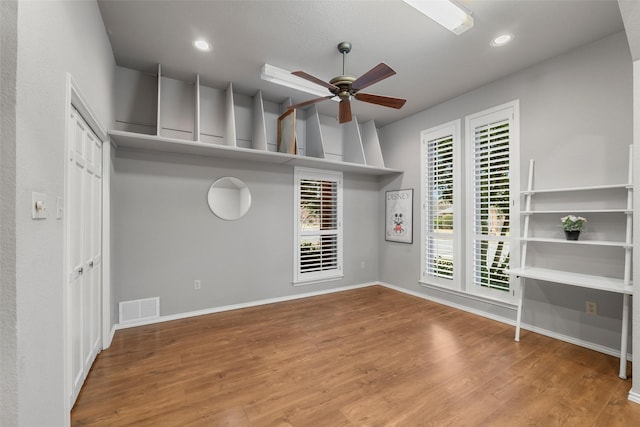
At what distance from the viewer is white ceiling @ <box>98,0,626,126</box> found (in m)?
2.35

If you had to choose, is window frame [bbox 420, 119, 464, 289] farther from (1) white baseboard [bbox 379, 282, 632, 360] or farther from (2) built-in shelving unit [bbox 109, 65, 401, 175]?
(2) built-in shelving unit [bbox 109, 65, 401, 175]

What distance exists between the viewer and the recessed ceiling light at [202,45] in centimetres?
282

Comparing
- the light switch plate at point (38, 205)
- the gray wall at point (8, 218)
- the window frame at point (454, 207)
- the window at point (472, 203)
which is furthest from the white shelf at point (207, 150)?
the gray wall at point (8, 218)

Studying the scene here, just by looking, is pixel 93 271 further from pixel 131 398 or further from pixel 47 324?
pixel 47 324

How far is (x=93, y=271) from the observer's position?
2.46 metres

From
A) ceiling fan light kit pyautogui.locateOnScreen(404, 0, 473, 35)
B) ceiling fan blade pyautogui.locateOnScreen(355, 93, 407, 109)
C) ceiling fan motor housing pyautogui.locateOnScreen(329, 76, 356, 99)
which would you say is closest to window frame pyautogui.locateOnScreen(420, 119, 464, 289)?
ceiling fan blade pyautogui.locateOnScreen(355, 93, 407, 109)

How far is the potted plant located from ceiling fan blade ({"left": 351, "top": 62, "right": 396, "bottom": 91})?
232cm

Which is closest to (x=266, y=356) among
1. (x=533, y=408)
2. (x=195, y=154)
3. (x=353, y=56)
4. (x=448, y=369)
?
(x=448, y=369)

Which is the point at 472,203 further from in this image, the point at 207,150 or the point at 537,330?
the point at 207,150

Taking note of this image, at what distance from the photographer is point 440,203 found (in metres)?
4.32

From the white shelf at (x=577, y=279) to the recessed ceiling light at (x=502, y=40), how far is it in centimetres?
237

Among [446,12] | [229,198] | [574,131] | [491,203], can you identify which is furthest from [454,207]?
[229,198]

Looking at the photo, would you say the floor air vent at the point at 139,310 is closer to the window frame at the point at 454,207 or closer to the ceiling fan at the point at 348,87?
the ceiling fan at the point at 348,87

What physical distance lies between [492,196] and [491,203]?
91mm
